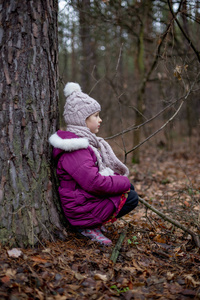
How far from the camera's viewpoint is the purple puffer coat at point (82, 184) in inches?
106

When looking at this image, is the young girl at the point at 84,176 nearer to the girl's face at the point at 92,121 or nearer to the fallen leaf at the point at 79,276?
the girl's face at the point at 92,121

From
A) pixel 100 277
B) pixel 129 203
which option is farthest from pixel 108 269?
pixel 129 203

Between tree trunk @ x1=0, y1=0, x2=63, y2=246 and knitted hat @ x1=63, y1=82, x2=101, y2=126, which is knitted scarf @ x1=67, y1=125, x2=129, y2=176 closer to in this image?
knitted hat @ x1=63, y1=82, x2=101, y2=126

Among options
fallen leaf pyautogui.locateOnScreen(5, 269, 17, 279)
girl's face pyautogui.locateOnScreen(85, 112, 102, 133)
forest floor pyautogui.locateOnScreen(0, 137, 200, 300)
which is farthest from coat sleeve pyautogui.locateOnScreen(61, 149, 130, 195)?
fallen leaf pyautogui.locateOnScreen(5, 269, 17, 279)

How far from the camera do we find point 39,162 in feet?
8.78

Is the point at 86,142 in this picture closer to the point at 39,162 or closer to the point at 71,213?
the point at 39,162

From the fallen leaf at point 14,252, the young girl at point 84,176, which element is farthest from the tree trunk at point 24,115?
the young girl at point 84,176

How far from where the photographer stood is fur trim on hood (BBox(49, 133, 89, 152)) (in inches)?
103

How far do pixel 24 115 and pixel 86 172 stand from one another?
78 cm

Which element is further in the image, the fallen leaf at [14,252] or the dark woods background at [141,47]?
the dark woods background at [141,47]

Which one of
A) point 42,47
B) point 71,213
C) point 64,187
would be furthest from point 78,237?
point 42,47

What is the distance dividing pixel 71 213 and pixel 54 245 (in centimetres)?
34

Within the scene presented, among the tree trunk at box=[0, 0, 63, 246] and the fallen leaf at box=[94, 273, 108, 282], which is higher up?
the tree trunk at box=[0, 0, 63, 246]

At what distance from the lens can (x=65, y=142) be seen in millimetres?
2623
